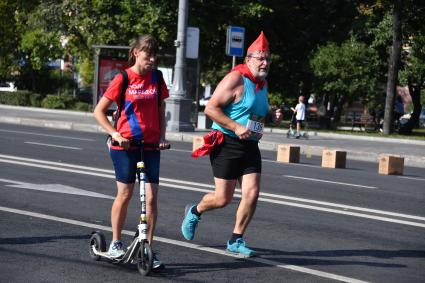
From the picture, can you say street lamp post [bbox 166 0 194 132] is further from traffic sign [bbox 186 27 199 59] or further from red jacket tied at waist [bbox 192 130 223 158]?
red jacket tied at waist [bbox 192 130 223 158]

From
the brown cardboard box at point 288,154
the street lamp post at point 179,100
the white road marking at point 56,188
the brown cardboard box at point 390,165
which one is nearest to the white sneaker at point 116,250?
the white road marking at point 56,188

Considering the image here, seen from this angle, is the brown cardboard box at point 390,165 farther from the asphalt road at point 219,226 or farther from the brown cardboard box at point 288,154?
the brown cardboard box at point 288,154

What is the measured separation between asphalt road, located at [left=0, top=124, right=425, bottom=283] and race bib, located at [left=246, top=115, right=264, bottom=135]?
1.09 m

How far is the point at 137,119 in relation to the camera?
760cm

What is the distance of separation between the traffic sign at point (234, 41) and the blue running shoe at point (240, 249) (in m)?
19.9

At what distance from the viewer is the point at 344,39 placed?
43.7m

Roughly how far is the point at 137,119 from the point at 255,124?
3.69ft

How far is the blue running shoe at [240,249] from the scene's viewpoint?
27.4 ft

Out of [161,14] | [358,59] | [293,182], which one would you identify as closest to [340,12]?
[358,59]

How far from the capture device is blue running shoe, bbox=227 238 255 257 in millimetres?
8344

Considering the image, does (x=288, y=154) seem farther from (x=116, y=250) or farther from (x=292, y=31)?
(x=292, y=31)

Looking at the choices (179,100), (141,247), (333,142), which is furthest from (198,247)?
(179,100)

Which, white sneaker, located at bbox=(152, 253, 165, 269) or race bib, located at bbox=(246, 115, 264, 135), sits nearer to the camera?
white sneaker, located at bbox=(152, 253, 165, 269)

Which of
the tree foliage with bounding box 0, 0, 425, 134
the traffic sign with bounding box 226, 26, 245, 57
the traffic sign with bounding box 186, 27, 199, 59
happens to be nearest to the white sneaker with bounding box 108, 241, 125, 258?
the traffic sign with bounding box 226, 26, 245, 57
